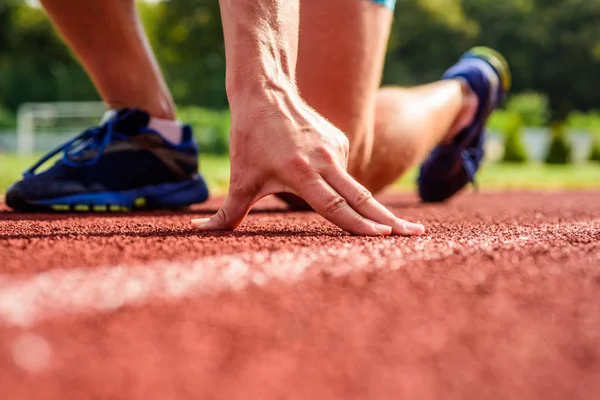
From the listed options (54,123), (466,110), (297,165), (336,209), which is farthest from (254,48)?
(54,123)

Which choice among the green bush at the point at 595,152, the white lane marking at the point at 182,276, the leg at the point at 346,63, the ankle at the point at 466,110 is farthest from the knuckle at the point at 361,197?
the green bush at the point at 595,152

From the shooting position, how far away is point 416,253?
111 centimetres

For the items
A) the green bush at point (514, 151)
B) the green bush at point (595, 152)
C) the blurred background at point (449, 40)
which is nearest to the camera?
the green bush at point (514, 151)

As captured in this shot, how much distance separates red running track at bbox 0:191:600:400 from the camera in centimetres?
57

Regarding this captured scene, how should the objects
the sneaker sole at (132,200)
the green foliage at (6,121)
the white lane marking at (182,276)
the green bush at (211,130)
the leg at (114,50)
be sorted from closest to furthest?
the white lane marking at (182,276), the sneaker sole at (132,200), the leg at (114,50), the green bush at (211,130), the green foliage at (6,121)

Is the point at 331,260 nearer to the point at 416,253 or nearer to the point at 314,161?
the point at 416,253

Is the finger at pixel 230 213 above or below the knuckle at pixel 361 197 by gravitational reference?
below

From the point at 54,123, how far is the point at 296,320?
58.0 ft

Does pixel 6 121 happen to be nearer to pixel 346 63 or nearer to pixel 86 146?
pixel 86 146

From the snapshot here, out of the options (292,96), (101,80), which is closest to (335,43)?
(292,96)

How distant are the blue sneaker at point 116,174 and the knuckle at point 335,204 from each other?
3.13 feet

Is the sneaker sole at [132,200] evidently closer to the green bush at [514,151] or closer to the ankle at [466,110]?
the ankle at [466,110]

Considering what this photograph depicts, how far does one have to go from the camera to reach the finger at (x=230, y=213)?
52.2 inches

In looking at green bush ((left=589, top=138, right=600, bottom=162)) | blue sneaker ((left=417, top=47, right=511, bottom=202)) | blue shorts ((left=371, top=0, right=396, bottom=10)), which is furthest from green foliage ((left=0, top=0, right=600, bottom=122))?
blue shorts ((left=371, top=0, right=396, bottom=10))
